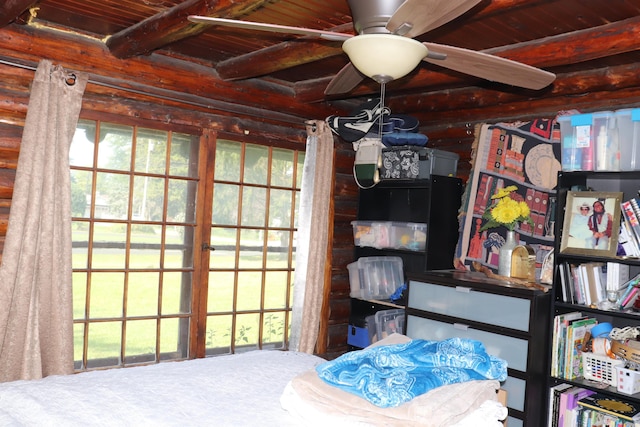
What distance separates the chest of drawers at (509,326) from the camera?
3270mm

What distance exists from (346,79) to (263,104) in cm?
187

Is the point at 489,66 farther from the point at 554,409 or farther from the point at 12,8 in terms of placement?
the point at 12,8

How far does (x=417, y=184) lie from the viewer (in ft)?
13.9

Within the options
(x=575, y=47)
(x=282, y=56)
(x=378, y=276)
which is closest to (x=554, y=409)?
(x=378, y=276)

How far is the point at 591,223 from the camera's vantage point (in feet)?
10.5

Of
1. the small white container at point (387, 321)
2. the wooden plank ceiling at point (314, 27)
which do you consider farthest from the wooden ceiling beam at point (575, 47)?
the small white container at point (387, 321)

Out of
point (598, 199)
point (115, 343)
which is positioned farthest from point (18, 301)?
point (598, 199)

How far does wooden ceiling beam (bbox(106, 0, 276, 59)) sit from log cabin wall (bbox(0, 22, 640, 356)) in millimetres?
200

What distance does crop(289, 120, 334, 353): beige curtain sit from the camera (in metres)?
4.45

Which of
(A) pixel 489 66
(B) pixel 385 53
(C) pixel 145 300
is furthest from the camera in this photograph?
(C) pixel 145 300

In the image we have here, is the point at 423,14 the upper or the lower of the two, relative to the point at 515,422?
upper

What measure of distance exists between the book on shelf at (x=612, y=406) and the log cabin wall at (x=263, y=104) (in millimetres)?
1806

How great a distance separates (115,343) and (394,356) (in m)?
2.37

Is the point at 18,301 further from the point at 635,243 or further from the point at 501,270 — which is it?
the point at 635,243
